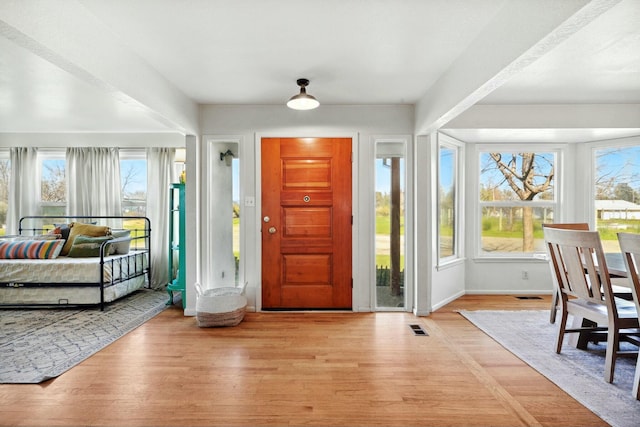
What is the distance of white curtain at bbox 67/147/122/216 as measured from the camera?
16.9 ft

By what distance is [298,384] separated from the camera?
2248 millimetres

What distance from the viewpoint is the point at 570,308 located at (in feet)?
8.62

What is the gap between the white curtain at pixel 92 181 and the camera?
16.9 feet

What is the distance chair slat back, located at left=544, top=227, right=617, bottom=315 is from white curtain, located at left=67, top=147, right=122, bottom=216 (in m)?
5.48

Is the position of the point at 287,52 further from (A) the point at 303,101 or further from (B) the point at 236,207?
(B) the point at 236,207

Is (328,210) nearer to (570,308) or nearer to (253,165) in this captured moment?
(253,165)

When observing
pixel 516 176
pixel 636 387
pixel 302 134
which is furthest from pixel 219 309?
pixel 516 176

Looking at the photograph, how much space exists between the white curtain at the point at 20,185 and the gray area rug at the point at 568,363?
20.9ft

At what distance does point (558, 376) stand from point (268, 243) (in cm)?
279

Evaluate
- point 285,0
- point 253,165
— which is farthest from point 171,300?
point 285,0

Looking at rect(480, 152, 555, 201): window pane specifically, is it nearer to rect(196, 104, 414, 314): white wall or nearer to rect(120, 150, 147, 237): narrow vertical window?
rect(196, 104, 414, 314): white wall

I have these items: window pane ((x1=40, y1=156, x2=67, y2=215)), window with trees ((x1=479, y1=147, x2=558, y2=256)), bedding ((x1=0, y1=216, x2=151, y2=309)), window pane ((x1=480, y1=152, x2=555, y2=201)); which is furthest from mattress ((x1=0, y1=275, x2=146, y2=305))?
window pane ((x1=480, y1=152, x2=555, y2=201))

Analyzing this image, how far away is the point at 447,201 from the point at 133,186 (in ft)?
15.1

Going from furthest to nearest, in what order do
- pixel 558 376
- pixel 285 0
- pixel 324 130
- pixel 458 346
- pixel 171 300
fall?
1. pixel 171 300
2. pixel 324 130
3. pixel 458 346
4. pixel 558 376
5. pixel 285 0
